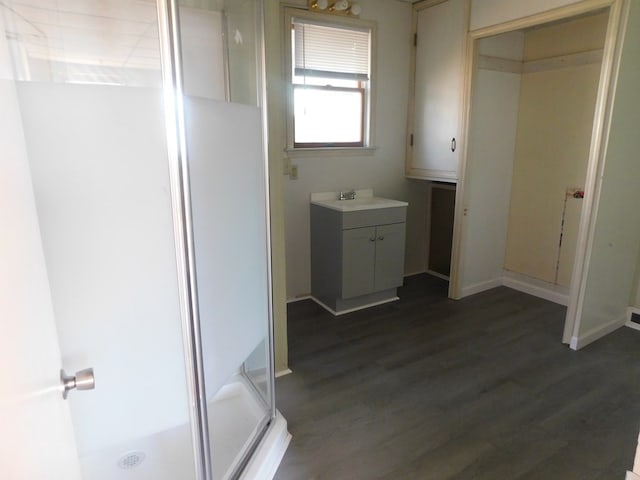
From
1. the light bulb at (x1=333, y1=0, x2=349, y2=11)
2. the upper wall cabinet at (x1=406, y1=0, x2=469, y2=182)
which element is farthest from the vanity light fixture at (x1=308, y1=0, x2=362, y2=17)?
the upper wall cabinet at (x1=406, y1=0, x2=469, y2=182)

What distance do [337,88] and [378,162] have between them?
77 cm

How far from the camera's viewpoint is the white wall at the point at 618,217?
2477mm

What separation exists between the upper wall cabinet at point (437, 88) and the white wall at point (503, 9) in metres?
0.08

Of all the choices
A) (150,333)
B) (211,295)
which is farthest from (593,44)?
(150,333)

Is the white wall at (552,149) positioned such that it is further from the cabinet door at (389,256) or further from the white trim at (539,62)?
the cabinet door at (389,256)

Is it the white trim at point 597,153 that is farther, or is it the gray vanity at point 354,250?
the gray vanity at point 354,250

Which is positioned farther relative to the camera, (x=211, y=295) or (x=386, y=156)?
(x=386, y=156)

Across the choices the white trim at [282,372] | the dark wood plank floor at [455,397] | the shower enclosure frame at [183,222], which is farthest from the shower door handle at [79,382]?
the white trim at [282,372]

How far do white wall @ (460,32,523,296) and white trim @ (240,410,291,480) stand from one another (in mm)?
2294

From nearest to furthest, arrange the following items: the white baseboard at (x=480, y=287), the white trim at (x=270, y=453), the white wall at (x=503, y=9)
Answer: the white trim at (x=270, y=453)
the white wall at (x=503, y=9)
the white baseboard at (x=480, y=287)

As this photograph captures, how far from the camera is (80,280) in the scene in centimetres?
131

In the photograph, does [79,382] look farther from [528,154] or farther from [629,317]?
[528,154]

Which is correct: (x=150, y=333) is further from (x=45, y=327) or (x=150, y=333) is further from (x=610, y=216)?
(x=610, y=216)

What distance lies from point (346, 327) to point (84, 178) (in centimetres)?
225
